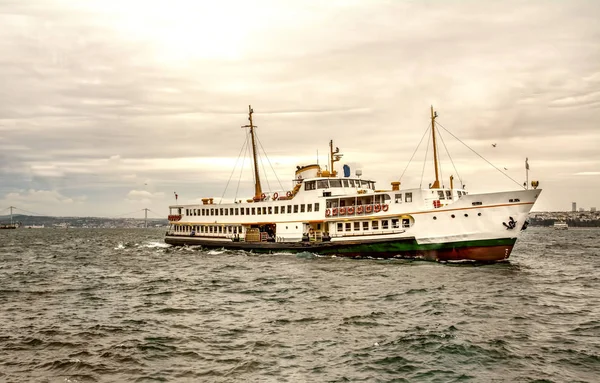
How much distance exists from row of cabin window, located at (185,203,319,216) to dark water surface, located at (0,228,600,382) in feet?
37.0

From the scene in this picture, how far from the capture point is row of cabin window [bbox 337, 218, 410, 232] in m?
36.3

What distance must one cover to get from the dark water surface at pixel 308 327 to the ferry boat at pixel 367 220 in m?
2.70

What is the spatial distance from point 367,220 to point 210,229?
832 inches

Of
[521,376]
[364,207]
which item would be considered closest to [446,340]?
[521,376]

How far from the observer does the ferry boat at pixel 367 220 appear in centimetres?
3269

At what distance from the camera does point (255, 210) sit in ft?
154

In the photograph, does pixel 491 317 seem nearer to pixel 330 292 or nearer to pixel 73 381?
pixel 330 292

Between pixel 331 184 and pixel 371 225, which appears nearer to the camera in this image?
pixel 371 225

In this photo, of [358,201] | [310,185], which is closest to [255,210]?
[310,185]

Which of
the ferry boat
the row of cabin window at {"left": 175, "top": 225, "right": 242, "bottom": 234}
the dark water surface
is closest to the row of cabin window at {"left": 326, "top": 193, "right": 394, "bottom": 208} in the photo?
the ferry boat

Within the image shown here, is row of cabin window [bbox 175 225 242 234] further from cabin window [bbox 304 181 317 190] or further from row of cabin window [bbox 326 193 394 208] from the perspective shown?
row of cabin window [bbox 326 193 394 208]

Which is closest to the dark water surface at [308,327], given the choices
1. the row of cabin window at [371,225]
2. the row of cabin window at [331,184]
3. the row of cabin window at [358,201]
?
the row of cabin window at [371,225]

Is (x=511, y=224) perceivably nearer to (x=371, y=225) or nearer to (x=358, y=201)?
(x=371, y=225)

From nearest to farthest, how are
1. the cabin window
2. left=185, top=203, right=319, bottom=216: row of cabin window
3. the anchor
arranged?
1. the anchor
2. the cabin window
3. left=185, top=203, right=319, bottom=216: row of cabin window
